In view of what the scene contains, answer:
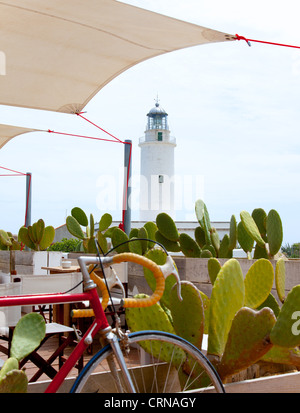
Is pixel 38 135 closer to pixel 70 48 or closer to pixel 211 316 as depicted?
pixel 70 48

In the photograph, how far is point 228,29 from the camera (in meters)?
2.73

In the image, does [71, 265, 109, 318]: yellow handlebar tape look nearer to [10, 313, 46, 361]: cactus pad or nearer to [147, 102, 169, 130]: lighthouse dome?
[10, 313, 46, 361]: cactus pad

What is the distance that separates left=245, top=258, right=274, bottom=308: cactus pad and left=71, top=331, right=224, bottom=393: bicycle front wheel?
0.50 metres

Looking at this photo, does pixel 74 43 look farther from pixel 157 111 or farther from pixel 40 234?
pixel 157 111

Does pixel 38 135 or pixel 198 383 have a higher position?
pixel 38 135

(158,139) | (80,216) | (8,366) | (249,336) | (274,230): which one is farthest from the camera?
(158,139)

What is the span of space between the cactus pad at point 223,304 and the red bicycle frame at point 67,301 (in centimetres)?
52

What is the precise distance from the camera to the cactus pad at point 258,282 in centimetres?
189

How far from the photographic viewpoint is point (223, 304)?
1.62m

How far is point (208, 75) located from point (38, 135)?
2883 mm

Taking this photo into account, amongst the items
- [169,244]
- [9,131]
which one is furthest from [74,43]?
[9,131]

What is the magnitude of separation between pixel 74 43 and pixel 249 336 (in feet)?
8.69

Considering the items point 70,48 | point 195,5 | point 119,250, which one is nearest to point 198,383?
point 195,5

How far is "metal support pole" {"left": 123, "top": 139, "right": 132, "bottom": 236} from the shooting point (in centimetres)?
479
